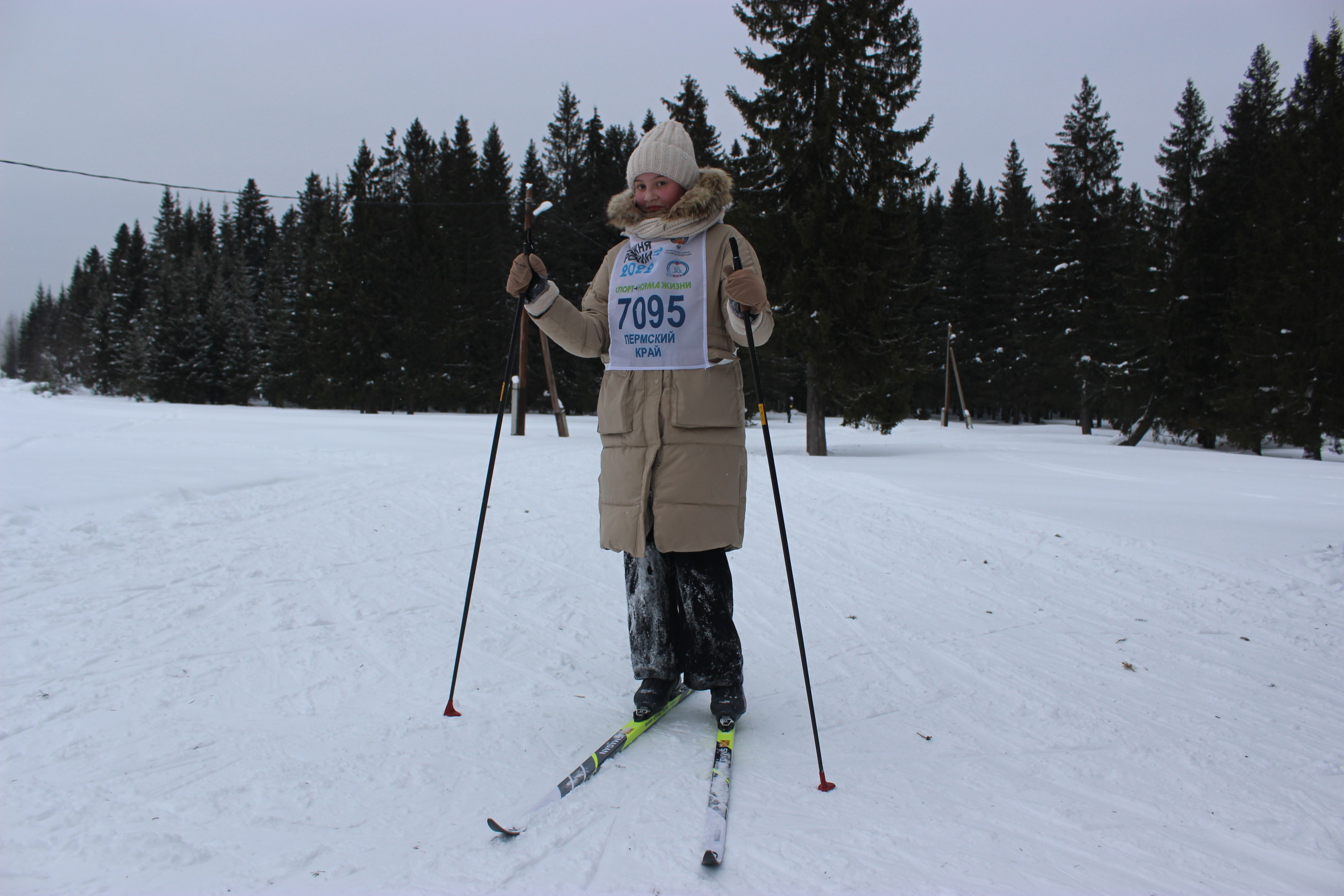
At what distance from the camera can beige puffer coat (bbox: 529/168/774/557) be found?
2.54m

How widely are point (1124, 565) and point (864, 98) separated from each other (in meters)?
11.6

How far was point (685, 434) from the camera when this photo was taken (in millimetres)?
2586

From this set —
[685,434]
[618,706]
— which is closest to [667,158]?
[685,434]

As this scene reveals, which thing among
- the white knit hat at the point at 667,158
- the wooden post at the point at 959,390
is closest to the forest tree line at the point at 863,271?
the wooden post at the point at 959,390

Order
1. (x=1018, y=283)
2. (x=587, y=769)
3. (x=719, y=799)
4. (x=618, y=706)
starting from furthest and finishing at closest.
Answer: (x=1018, y=283) → (x=618, y=706) → (x=587, y=769) → (x=719, y=799)

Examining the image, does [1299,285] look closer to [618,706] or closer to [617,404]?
[617,404]

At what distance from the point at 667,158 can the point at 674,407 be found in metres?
0.99

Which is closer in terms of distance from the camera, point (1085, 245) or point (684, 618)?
point (684, 618)

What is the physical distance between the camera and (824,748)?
247 centimetres

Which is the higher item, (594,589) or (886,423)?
A: (886,423)

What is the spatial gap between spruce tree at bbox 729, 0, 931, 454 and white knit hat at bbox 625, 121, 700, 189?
36.4 feet

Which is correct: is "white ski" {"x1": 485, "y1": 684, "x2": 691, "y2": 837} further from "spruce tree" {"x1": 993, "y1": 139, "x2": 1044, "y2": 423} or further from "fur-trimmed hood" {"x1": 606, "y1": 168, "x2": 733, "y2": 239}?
"spruce tree" {"x1": 993, "y1": 139, "x2": 1044, "y2": 423}

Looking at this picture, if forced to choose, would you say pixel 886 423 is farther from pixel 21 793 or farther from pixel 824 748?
pixel 21 793

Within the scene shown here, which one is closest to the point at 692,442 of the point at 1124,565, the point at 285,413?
the point at 1124,565
